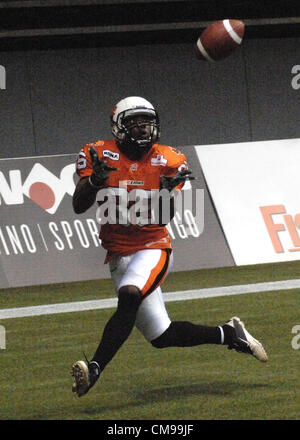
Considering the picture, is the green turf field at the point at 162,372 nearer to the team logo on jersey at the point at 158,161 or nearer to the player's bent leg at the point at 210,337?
the player's bent leg at the point at 210,337

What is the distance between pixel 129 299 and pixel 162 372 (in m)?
1.49

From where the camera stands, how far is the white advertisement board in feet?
47.4

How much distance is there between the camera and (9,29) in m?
17.8

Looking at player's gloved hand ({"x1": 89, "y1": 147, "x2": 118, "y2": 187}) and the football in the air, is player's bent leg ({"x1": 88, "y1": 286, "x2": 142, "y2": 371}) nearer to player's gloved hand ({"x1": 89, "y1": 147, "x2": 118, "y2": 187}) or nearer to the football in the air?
player's gloved hand ({"x1": 89, "y1": 147, "x2": 118, "y2": 187})

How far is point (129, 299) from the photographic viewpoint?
5770 mm

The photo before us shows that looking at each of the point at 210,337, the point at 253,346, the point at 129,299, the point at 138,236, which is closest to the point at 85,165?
the point at 138,236

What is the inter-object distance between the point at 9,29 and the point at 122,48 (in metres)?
2.83

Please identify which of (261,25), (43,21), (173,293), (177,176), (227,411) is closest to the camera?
(227,411)

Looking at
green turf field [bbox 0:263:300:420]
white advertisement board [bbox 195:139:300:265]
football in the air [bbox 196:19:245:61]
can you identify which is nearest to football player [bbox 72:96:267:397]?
green turf field [bbox 0:263:300:420]

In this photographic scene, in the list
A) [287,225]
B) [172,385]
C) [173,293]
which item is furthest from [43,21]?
[172,385]

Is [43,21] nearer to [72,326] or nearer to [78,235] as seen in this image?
[78,235]

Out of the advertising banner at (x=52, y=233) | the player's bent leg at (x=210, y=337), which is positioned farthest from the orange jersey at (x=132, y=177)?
the advertising banner at (x=52, y=233)

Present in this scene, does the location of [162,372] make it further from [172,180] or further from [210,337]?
[172,180]

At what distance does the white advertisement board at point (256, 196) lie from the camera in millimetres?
14445
